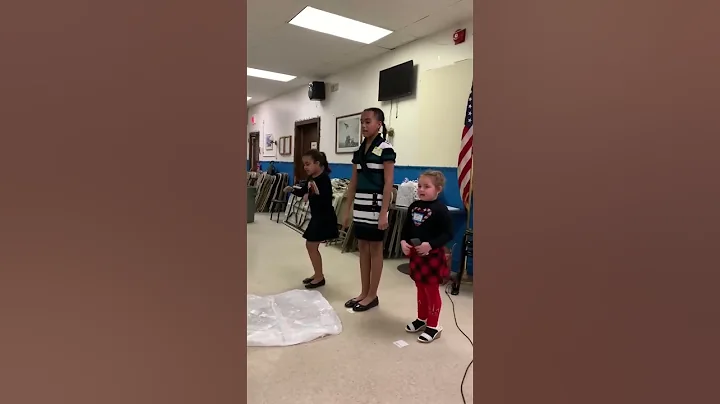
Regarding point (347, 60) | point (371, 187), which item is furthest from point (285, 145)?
point (371, 187)

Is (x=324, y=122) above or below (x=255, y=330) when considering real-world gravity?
above

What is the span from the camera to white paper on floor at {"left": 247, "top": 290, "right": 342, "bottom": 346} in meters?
2.04

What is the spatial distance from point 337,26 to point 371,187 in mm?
2523

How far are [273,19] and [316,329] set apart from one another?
10.6 feet

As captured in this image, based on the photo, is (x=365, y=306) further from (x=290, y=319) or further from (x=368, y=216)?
(x=368, y=216)

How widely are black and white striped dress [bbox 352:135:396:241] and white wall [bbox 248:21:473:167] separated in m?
1.67

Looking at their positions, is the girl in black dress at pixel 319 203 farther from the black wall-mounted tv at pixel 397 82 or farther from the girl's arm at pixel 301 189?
the black wall-mounted tv at pixel 397 82
